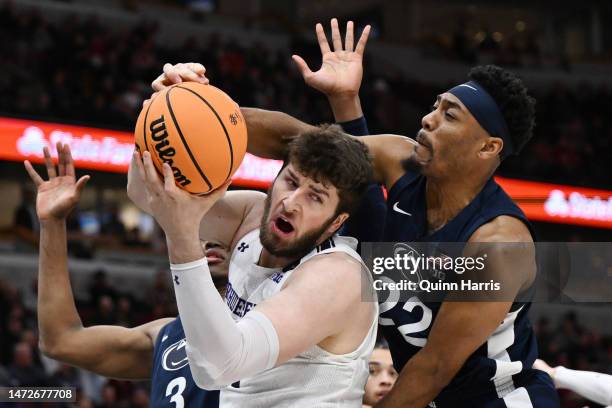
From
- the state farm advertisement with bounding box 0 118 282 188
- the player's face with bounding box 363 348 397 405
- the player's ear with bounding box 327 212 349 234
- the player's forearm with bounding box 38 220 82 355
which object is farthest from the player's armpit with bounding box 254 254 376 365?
the state farm advertisement with bounding box 0 118 282 188

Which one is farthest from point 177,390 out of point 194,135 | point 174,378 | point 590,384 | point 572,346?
point 572,346

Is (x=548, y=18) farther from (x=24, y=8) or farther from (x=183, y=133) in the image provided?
(x=183, y=133)

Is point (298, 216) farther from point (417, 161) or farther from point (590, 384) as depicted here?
point (590, 384)

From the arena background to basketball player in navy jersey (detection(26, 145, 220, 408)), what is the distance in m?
4.70

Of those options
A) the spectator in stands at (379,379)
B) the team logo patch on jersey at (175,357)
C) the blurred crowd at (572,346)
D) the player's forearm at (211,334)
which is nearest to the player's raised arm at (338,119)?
the team logo patch on jersey at (175,357)

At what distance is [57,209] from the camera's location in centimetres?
326

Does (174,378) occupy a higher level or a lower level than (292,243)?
lower

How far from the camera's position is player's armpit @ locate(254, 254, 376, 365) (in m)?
2.51

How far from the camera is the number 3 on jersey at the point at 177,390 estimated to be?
3273 millimetres

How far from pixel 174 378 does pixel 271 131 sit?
0.97m

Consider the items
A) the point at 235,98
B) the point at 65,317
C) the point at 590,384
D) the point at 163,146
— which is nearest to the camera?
the point at 163,146

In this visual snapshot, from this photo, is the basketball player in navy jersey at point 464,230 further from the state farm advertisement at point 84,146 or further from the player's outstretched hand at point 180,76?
the state farm advertisement at point 84,146

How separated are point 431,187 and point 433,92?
49.8 ft

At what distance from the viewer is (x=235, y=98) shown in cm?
1438
